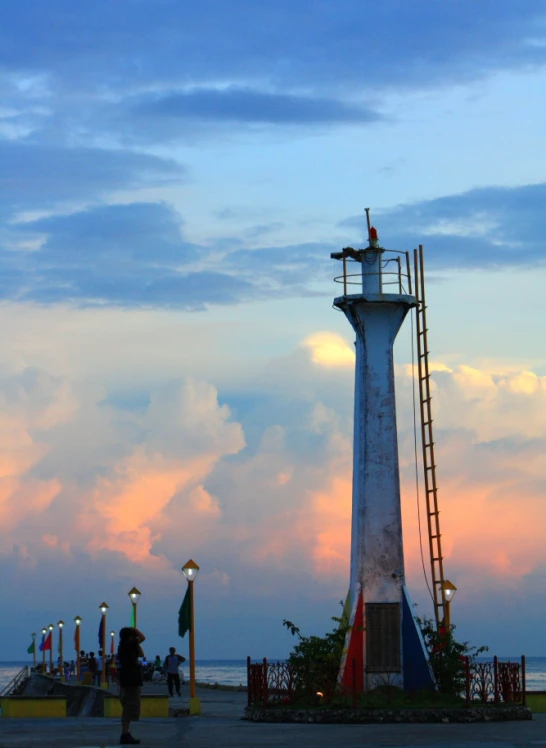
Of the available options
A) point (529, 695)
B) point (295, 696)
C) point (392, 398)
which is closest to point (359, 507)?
point (392, 398)

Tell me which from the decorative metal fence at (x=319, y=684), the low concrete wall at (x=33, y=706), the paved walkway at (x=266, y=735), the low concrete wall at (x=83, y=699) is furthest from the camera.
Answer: the low concrete wall at (x=83, y=699)

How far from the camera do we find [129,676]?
1989 cm

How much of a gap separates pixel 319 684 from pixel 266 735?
5.05 metres

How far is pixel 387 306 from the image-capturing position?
94.0 ft

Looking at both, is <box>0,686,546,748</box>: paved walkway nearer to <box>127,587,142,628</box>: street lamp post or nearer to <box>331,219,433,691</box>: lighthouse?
<box>331,219,433,691</box>: lighthouse

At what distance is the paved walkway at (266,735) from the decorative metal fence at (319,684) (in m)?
0.89

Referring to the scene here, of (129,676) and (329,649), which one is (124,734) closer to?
(129,676)

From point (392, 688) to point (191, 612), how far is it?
7.29m

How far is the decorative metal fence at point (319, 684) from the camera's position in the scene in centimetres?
2670

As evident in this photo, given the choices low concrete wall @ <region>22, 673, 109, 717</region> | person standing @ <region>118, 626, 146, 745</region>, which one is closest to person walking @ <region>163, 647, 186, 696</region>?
low concrete wall @ <region>22, 673, 109, 717</region>

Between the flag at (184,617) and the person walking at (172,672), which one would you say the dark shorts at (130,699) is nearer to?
the flag at (184,617)

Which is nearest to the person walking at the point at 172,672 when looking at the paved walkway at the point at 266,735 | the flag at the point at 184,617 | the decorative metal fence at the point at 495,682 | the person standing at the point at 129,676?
the flag at the point at 184,617

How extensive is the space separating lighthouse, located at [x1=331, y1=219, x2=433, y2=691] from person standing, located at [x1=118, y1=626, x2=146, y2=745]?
7.78m

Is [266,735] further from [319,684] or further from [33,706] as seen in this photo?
[33,706]
